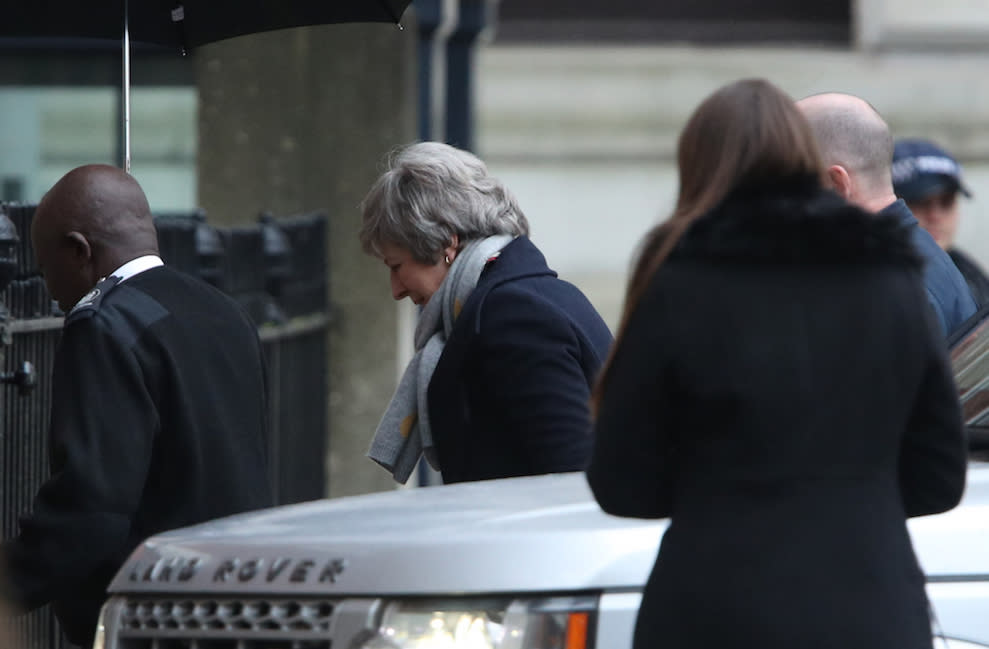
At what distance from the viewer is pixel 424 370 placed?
4430 millimetres

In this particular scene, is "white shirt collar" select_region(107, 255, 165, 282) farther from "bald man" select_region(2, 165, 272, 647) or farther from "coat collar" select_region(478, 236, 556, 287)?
"coat collar" select_region(478, 236, 556, 287)

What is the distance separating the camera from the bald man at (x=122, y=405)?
376cm

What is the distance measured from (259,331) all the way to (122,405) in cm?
394

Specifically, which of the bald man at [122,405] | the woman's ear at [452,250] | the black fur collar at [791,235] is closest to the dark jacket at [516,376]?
the woman's ear at [452,250]

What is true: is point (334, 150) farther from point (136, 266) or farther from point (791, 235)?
point (791, 235)

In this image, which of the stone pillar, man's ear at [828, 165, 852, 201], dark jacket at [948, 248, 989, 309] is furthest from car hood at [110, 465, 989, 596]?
the stone pillar

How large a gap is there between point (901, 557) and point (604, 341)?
1.51m

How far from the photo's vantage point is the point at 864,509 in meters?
2.76

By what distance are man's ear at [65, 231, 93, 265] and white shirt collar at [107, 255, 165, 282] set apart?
0.07 m

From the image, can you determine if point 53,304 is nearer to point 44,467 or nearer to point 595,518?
point 44,467

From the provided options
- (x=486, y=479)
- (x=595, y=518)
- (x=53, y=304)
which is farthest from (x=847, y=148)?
(x=53, y=304)

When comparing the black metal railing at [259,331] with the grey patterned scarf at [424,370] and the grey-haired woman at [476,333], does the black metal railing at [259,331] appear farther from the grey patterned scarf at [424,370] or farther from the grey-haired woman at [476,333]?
the grey-haired woman at [476,333]

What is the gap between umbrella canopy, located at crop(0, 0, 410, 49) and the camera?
202 inches

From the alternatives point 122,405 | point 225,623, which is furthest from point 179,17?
point 225,623
